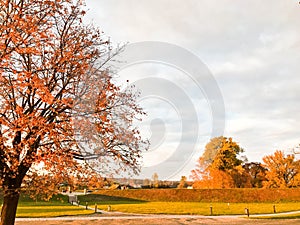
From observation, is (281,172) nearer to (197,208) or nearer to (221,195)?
(221,195)

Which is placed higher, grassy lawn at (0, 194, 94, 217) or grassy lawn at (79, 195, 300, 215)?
grassy lawn at (79, 195, 300, 215)

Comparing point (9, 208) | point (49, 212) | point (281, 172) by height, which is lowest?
point (49, 212)

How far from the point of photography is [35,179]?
33.6 feet

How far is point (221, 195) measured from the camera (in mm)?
51562

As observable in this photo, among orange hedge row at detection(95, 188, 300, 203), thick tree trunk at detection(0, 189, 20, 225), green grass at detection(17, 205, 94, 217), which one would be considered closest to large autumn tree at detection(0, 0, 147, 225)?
thick tree trunk at detection(0, 189, 20, 225)

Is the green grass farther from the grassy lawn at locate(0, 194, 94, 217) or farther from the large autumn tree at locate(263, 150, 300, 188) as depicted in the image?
the large autumn tree at locate(263, 150, 300, 188)

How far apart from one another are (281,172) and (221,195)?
17685 mm

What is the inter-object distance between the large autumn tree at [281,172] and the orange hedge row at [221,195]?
963 centimetres

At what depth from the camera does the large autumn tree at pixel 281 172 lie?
60.2 m

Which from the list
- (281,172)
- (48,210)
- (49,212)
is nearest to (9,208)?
(49,212)

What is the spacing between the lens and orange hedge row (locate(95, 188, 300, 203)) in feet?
165

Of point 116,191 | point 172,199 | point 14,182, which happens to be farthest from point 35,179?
point 116,191

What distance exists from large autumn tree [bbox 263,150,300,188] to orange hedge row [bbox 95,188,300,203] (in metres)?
9.63

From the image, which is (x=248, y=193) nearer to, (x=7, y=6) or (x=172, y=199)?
(x=172, y=199)
